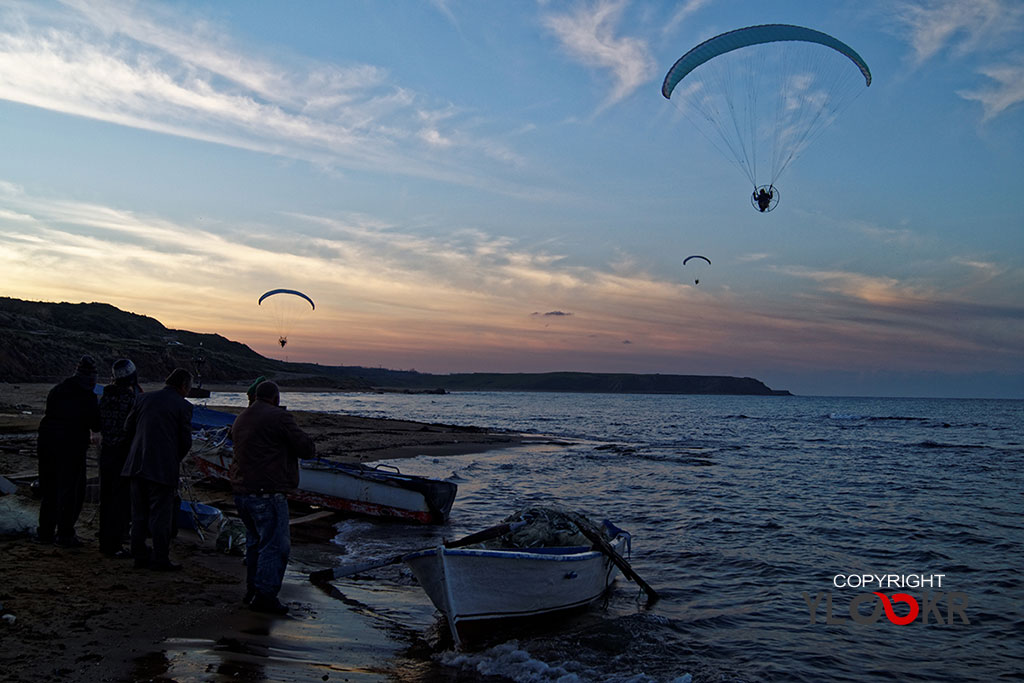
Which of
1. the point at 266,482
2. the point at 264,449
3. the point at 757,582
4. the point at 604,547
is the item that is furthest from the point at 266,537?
the point at 757,582

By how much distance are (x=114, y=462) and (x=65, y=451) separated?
493 millimetres

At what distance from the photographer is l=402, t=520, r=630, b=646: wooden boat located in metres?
6.39

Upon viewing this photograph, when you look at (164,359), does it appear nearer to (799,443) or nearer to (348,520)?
(799,443)

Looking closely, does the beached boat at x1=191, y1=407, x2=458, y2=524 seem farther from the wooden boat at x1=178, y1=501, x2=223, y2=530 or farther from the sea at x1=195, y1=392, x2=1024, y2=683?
the wooden boat at x1=178, y1=501, x2=223, y2=530

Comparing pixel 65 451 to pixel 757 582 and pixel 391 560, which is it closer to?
pixel 391 560

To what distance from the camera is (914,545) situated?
12.2 meters

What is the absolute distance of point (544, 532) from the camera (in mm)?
8188

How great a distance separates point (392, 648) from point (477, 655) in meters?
0.78

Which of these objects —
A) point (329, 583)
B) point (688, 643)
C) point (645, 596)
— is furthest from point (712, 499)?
point (329, 583)

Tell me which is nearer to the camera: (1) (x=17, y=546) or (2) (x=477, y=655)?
(2) (x=477, y=655)

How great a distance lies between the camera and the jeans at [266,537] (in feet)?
20.7

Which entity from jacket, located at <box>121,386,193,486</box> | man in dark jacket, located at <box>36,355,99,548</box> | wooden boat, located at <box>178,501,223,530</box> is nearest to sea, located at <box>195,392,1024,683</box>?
wooden boat, located at <box>178,501,223,530</box>

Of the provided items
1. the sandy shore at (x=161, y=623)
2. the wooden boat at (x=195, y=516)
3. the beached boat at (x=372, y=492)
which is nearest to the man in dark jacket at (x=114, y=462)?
the sandy shore at (x=161, y=623)

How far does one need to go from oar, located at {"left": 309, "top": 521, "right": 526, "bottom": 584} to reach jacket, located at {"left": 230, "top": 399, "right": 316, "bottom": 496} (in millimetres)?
1229
